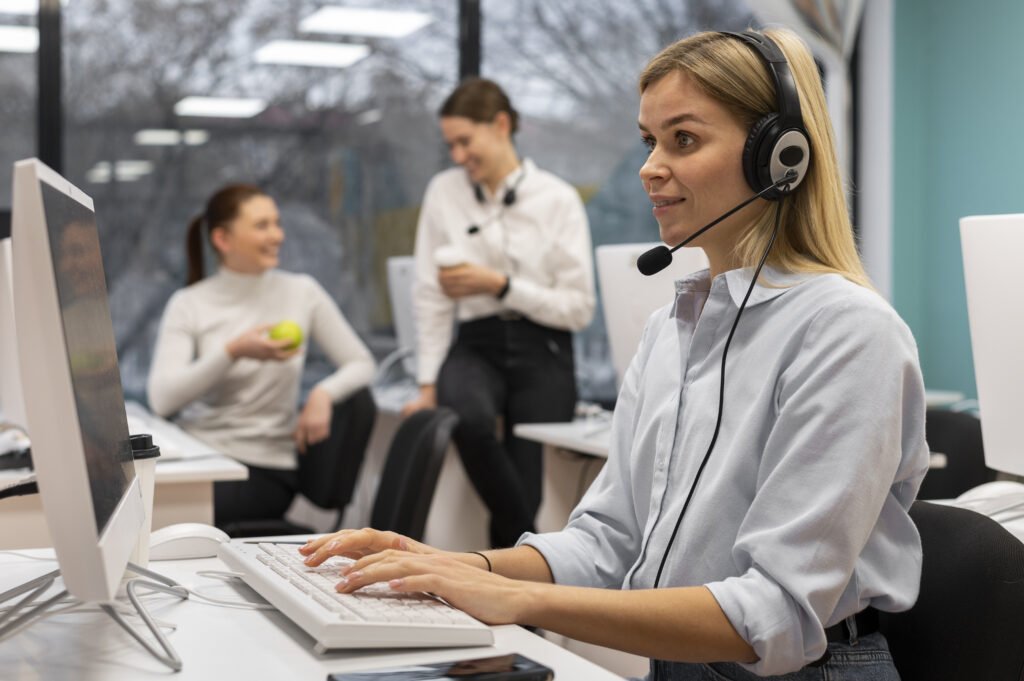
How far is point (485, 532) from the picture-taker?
347 cm

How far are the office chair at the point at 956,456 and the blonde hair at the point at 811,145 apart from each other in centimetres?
131

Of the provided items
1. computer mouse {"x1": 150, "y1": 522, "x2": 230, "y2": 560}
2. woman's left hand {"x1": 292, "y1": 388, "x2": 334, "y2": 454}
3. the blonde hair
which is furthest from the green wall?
computer mouse {"x1": 150, "y1": 522, "x2": 230, "y2": 560}

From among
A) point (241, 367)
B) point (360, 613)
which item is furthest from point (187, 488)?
point (360, 613)

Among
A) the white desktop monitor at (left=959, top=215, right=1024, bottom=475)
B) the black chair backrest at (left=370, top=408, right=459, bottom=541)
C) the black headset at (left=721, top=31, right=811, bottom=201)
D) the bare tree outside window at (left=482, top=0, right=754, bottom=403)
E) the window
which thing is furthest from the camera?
the bare tree outside window at (left=482, top=0, right=754, bottom=403)

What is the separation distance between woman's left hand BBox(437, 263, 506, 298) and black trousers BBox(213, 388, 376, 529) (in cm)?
40

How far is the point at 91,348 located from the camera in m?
0.95

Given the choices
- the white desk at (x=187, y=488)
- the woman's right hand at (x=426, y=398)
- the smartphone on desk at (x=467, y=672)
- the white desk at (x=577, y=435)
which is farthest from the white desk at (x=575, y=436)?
the smartphone on desk at (x=467, y=672)

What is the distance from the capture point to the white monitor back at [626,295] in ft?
7.59

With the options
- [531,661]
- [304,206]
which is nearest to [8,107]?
[304,206]

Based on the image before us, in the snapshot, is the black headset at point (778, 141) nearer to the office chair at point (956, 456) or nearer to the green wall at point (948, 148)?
the office chair at point (956, 456)

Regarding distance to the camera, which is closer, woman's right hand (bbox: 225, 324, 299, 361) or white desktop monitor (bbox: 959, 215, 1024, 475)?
white desktop monitor (bbox: 959, 215, 1024, 475)

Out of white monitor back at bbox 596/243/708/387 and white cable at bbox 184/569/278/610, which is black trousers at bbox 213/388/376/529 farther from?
white cable at bbox 184/569/278/610

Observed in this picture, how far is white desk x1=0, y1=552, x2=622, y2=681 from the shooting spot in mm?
881

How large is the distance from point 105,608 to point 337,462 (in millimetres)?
2060
